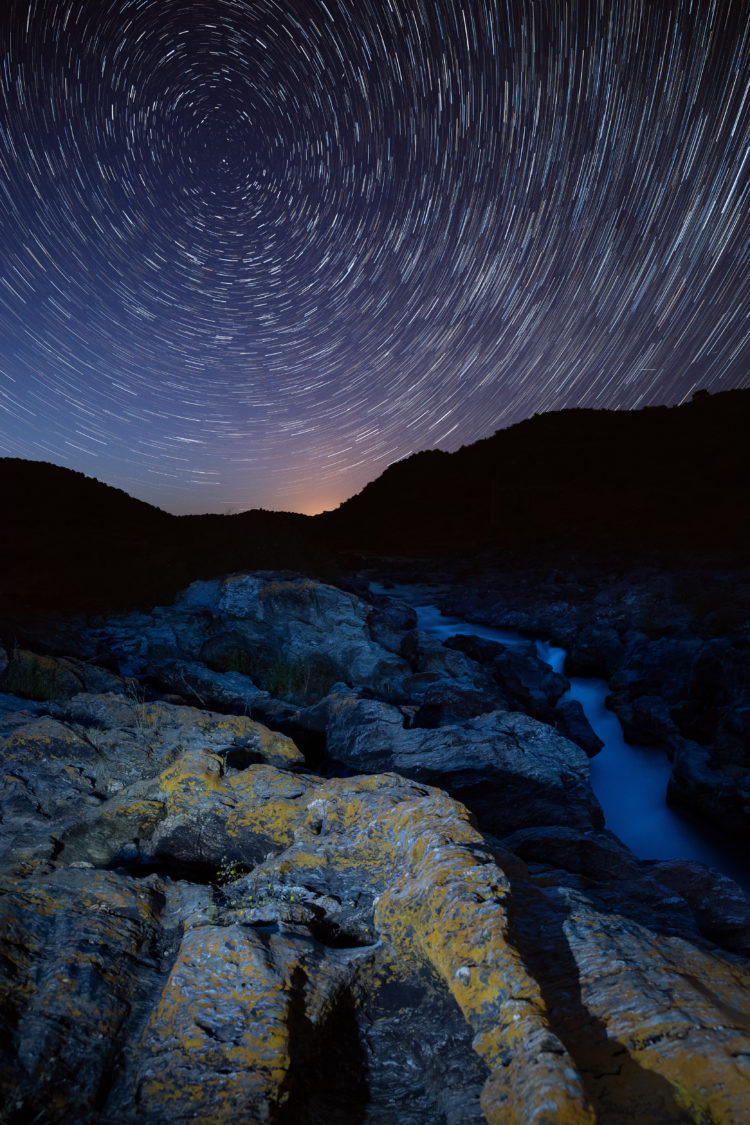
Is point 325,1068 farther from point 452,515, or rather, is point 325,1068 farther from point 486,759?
point 452,515

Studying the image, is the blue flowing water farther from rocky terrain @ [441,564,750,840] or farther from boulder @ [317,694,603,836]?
boulder @ [317,694,603,836]

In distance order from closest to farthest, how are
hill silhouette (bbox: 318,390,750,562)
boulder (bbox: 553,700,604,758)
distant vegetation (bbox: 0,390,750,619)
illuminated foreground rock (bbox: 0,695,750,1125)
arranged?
illuminated foreground rock (bbox: 0,695,750,1125)
boulder (bbox: 553,700,604,758)
distant vegetation (bbox: 0,390,750,619)
hill silhouette (bbox: 318,390,750,562)

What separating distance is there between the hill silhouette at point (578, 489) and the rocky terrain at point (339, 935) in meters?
42.0

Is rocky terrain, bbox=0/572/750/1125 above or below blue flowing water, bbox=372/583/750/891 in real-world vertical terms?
above

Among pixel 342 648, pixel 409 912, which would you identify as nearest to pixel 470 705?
pixel 342 648

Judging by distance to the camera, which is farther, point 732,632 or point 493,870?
point 732,632

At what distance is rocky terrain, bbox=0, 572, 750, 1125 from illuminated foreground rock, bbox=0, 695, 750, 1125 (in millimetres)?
12

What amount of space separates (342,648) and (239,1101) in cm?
969

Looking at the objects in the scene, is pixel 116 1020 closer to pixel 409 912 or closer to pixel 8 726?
pixel 409 912

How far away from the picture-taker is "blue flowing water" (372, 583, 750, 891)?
10254 millimetres

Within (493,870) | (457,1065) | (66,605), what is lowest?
(457,1065)

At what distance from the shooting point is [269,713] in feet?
30.0

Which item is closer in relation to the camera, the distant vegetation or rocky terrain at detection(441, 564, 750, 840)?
rocky terrain at detection(441, 564, 750, 840)

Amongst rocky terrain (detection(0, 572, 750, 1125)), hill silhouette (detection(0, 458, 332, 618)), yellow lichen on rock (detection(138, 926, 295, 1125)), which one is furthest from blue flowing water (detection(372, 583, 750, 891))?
hill silhouette (detection(0, 458, 332, 618))
